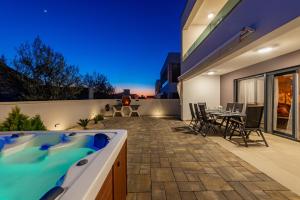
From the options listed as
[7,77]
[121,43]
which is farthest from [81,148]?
[121,43]

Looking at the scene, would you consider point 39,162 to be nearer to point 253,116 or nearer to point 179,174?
point 179,174

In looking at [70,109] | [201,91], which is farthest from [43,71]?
[201,91]

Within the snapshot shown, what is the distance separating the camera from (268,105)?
6.78 meters

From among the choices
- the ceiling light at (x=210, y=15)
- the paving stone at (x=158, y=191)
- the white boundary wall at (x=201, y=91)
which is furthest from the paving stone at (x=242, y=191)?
the ceiling light at (x=210, y=15)

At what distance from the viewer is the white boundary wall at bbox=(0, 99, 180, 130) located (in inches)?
220

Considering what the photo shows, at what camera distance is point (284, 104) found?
638cm

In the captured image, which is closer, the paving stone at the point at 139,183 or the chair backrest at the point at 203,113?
the paving stone at the point at 139,183

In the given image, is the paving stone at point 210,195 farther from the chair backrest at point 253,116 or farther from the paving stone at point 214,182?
the chair backrest at point 253,116

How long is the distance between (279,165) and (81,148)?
359 centimetres

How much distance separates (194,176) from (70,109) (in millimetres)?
6601

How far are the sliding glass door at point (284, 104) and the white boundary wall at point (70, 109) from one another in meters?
7.38

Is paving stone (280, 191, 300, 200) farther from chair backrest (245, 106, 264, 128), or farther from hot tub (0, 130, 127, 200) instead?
chair backrest (245, 106, 264, 128)

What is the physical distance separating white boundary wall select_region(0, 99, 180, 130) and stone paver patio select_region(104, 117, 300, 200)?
337 centimetres

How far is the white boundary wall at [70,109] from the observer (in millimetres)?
5599
